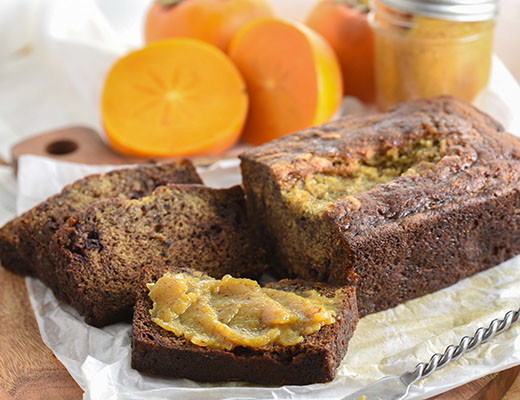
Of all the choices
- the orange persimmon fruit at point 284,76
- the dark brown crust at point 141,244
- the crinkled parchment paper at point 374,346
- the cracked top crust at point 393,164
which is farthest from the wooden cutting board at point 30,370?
the orange persimmon fruit at point 284,76

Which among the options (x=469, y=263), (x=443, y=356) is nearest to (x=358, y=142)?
(x=469, y=263)

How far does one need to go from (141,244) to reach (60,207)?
522mm

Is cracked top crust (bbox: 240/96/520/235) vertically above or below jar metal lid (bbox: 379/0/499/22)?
below

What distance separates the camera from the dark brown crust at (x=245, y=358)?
2.77 metres

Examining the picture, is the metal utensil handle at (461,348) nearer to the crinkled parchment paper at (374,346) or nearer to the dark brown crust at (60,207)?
the crinkled parchment paper at (374,346)

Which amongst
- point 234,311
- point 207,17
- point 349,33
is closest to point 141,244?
point 234,311

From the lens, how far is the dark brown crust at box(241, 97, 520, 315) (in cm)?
311

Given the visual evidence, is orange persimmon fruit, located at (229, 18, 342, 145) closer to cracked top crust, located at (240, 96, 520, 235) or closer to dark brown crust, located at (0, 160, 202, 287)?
cracked top crust, located at (240, 96, 520, 235)

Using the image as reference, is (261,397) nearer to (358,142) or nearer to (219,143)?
(358,142)

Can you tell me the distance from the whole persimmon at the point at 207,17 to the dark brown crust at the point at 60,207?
126 centimetres

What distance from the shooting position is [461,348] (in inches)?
114

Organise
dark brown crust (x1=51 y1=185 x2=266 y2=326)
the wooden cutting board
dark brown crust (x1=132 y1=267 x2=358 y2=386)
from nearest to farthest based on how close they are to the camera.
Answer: dark brown crust (x1=132 y1=267 x2=358 y2=386)
the wooden cutting board
dark brown crust (x1=51 y1=185 x2=266 y2=326)

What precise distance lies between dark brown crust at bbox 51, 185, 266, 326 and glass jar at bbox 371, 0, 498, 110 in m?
1.40

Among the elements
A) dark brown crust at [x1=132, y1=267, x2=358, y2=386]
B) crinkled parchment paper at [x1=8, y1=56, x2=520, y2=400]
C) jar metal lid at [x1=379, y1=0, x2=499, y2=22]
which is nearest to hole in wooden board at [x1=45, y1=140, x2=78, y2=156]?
crinkled parchment paper at [x1=8, y1=56, x2=520, y2=400]
